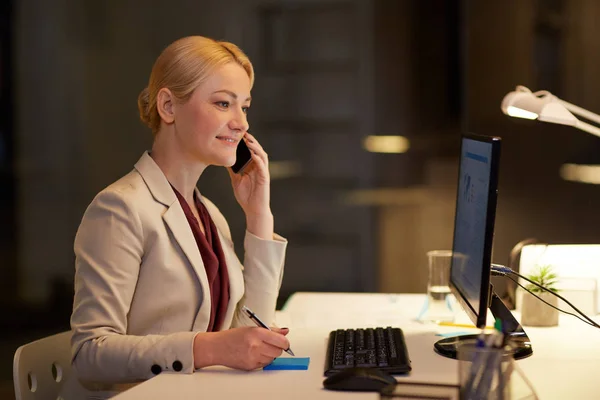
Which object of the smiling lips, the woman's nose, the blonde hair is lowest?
the smiling lips

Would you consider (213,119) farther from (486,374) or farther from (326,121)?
(326,121)

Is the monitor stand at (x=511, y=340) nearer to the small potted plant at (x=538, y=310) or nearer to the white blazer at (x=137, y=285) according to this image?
the small potted plant at (x=538, y=310)

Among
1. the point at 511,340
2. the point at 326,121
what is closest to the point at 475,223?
the point at 511,340

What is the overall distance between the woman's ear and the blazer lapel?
0.43 feet

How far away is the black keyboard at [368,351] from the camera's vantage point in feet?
5.32

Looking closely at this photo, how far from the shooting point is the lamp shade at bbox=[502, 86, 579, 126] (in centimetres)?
221

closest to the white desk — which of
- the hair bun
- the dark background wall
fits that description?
the hair bun

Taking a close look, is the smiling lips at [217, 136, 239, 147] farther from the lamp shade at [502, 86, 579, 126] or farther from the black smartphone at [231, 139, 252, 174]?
the lamp shade at [502, 86, 579, 126]

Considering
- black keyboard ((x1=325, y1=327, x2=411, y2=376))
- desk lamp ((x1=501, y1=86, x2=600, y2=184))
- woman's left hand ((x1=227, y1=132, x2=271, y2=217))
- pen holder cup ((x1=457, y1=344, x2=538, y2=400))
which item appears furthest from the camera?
woman's left hand ((x1=227, y1=132, x2=271, y2=217))

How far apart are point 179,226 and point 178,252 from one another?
0.06 m

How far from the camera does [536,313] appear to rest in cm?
225

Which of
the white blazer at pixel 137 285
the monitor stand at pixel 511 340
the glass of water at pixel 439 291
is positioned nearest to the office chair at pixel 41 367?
the white blazer at pixel 137 285

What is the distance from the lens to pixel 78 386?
6.24 feet

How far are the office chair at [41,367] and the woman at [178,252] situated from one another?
0.10 metres
